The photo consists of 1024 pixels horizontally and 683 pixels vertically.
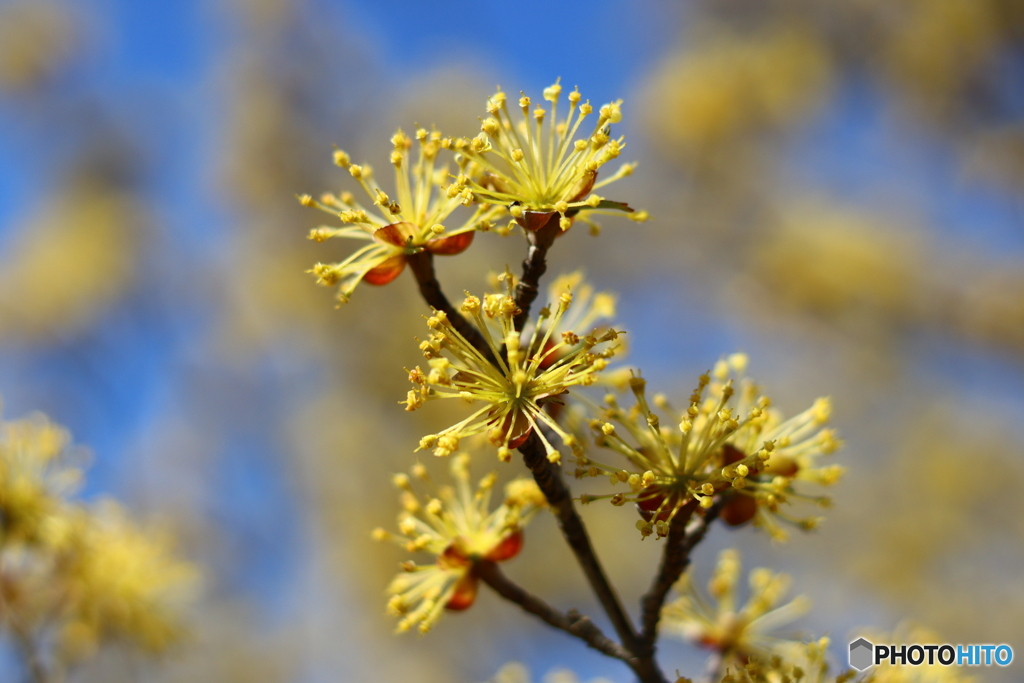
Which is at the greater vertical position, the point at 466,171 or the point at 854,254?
the point at 854,254

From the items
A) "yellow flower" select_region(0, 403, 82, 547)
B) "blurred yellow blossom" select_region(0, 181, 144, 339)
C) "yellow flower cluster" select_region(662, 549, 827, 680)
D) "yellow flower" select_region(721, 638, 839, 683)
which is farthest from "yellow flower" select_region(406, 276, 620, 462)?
"blurred yellow blossom" select_region(0, 181, 144, 339)

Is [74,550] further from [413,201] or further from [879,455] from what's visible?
[879,455]

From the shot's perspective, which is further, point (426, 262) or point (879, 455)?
point (879, 455)

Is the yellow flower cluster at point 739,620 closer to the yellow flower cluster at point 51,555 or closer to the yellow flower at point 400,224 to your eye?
the yellow flower at point 400,224

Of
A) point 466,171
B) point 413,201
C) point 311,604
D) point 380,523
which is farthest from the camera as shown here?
point 311,604

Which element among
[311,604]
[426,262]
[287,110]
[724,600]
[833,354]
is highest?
[287,110]

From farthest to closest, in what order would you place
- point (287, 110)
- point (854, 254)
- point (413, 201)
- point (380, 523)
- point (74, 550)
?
point (287, 110), point (380, 523), point (854, 254), point (74, 550), point (413, 201)

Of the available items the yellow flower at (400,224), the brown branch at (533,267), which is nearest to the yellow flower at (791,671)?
the brown branch at (533,267)

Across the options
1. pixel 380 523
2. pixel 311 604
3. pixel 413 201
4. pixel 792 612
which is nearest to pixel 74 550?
pixel 413 201
